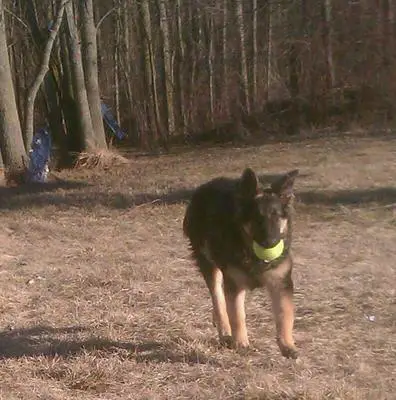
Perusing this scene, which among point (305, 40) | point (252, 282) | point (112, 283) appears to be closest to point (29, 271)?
point (112, 283)

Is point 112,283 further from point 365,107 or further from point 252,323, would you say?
point 365,107

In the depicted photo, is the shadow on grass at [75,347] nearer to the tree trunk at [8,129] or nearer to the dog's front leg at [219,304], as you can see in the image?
the dog's front leg at [219,304]

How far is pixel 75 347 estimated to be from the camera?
5.43 m

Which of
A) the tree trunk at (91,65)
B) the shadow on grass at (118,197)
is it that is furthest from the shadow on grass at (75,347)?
the tree trunk at (91,65)

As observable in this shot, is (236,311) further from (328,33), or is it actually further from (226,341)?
(328,33)

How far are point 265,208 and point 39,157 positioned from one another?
11179 mm

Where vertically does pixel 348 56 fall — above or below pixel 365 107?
above

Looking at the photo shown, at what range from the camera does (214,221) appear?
529 cm

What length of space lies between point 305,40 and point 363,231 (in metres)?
16.1

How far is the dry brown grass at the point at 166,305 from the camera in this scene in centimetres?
476

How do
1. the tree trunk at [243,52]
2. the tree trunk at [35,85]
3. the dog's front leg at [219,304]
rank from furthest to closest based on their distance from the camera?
the tree trunk at [243,52] → the tree trunk at [35,85] → the dog's front leg at [219,304]

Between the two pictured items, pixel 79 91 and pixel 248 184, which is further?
pixel 79 91

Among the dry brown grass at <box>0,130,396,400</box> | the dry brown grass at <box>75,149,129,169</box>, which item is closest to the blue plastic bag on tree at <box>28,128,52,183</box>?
the dry brown grass at <box>75,149,129,169</box>

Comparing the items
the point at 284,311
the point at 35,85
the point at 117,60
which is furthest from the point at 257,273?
the point at 117,60
